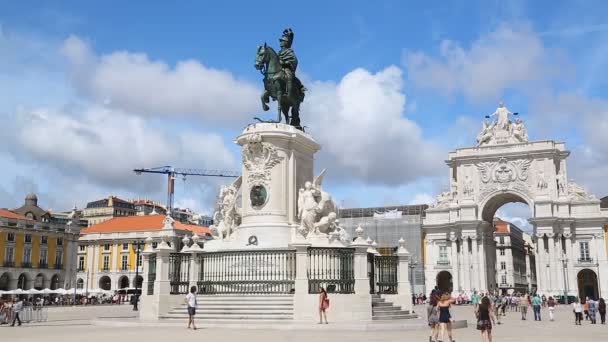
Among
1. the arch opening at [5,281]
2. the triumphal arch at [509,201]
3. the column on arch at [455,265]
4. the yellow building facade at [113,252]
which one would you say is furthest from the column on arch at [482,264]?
the arch opening at [5,281]

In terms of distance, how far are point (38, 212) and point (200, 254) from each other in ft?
217

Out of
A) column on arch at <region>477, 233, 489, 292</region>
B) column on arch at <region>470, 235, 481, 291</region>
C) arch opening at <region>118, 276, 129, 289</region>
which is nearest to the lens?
column on arch at <region>477, 233, 489, 292</region>

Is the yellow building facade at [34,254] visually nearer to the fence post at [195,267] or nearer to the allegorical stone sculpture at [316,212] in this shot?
the fence post at [195,267]

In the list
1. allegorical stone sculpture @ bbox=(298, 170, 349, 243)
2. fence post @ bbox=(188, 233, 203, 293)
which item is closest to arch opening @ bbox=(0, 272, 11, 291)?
fence post @ bbox=(188, 233, 203, 293)

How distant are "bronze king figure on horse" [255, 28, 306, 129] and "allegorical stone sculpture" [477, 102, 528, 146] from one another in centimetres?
5106

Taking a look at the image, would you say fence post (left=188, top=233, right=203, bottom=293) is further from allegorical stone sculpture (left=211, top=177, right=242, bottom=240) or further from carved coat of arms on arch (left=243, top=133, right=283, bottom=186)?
carved coat of arms on arch (left=243, top=133, right=283, bottom=186)

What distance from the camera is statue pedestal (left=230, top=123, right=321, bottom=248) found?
61.4 feet

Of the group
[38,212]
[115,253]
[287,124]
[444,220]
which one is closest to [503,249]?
[444,220]

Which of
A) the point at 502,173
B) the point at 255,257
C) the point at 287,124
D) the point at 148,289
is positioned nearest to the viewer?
the point at 255,257

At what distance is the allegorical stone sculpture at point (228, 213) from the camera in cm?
1973

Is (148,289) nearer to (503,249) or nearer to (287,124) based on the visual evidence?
(287,124)

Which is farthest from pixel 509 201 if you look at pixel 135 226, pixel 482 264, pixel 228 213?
pixel 228 213

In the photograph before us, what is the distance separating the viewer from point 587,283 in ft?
210

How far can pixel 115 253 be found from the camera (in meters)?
78.0
